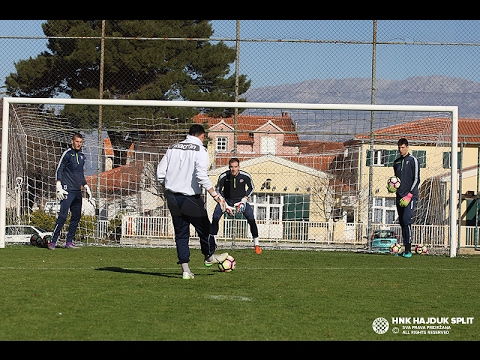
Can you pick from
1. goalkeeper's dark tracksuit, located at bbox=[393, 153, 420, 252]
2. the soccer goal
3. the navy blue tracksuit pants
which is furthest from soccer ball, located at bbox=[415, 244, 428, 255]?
the navy blue tracksuit pants

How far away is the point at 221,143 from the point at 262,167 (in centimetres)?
116

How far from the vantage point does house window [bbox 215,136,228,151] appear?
1800 centimetres

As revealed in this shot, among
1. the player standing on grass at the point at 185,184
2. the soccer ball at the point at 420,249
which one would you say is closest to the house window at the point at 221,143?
the soccer ball at the point at 420,249

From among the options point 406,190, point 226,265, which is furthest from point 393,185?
point 226,265

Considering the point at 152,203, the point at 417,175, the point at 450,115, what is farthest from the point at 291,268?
the point at 152,203

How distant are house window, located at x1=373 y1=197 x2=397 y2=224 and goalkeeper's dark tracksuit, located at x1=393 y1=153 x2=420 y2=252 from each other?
3722mm

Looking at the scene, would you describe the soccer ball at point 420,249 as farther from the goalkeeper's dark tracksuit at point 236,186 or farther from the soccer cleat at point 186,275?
the soccer cleat at point 186,275

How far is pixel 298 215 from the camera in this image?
1841cm

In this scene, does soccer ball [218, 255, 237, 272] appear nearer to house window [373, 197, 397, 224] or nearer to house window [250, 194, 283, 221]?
house window [250, 194, 283, 221]

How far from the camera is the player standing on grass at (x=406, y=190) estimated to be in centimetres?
1450

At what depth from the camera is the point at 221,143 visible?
715 inches

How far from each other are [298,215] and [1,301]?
1148 centimetres

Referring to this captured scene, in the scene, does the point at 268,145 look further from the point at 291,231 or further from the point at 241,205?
the point at 241,205

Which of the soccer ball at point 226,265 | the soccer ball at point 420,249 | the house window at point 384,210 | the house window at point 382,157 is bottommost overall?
the soccer ball at point 420,249
